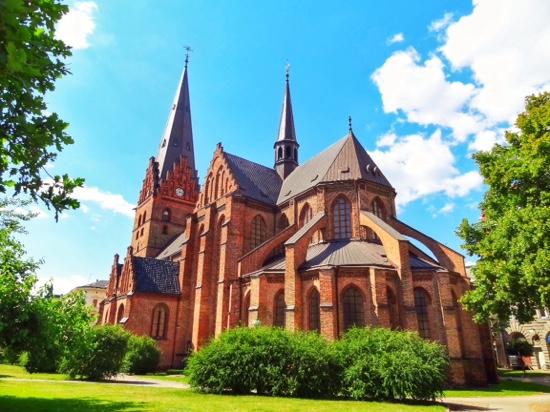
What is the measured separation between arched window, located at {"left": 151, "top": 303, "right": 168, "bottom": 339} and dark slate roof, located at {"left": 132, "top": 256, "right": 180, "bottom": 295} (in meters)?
1.36

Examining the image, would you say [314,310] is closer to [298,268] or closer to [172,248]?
[298,268]

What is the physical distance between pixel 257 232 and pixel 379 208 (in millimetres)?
10365

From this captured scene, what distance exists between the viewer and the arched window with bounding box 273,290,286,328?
25.4m

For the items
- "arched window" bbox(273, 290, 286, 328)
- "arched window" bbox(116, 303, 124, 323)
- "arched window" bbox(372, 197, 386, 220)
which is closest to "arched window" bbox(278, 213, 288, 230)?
"arched window" bbox(372, 197, 386, 220)

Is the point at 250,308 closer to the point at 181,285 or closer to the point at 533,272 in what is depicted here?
the point at 181,285

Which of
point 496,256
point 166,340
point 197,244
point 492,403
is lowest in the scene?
point 492,403

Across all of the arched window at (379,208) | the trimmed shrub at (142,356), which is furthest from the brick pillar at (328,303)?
the trimmed shrub at (142,356)

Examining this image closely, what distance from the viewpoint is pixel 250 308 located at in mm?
25391

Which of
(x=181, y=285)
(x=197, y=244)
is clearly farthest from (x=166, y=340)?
(x=197, y=244)

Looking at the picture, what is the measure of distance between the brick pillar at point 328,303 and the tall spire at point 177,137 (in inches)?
1236

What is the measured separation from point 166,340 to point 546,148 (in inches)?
1161

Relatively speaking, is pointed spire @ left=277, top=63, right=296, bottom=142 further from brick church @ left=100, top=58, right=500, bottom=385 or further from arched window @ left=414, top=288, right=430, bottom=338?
arched window @ left=414, top=288, right=430, bottom=338

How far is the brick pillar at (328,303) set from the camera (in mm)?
22047

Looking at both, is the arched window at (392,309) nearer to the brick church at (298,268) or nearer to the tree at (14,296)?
the brick church at (298,268)
